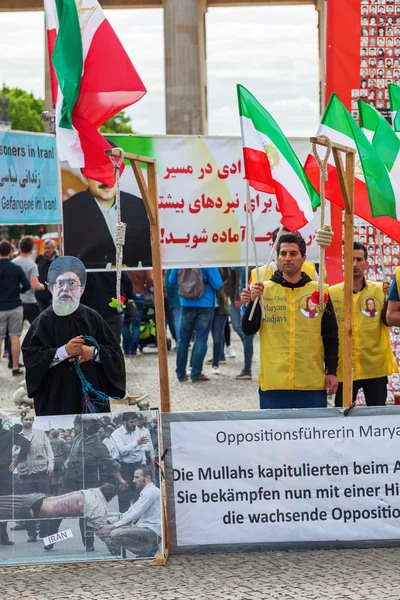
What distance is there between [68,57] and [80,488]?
302 cm

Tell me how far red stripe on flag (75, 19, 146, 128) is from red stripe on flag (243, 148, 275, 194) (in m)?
0.98

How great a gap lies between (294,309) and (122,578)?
6.72ft

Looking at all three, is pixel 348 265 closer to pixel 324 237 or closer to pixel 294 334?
pixel 324 237

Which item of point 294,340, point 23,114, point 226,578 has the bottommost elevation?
point 226,578

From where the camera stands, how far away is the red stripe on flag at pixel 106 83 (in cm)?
764

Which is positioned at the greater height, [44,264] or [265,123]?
[265,123]

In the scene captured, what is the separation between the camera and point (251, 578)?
6.04 m

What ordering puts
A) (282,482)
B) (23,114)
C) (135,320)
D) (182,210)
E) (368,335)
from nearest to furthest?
(282,482) < (368,335) < (182,210) < (135,320) < (23,114)

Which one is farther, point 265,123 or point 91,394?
point 265,123

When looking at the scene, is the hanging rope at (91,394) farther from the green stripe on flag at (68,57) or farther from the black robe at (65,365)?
the green stripe on flag at (68,57)

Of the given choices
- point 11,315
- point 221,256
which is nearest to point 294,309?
point 221,256

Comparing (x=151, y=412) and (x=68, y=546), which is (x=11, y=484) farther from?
(x=151, y=412)

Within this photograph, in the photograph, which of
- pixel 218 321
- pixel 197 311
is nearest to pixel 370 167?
pixel 197 311

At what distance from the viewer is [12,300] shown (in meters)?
15.6
